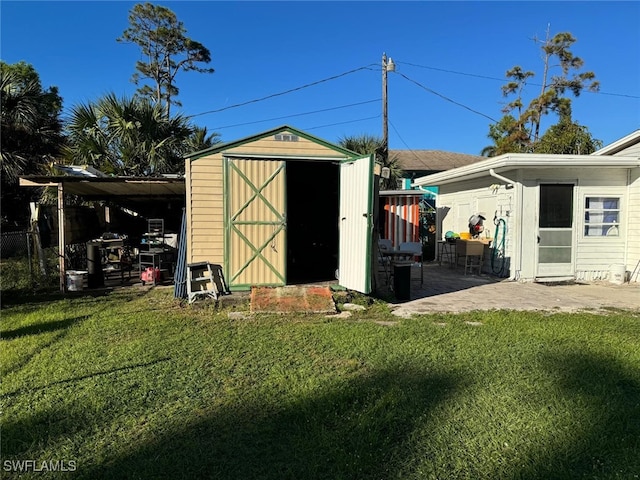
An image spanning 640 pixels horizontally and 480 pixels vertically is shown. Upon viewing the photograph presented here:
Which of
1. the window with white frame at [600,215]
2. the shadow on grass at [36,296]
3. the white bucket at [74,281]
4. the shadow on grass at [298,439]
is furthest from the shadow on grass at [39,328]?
the window with white frame at [600,215]

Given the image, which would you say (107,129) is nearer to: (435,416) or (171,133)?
(171,133)

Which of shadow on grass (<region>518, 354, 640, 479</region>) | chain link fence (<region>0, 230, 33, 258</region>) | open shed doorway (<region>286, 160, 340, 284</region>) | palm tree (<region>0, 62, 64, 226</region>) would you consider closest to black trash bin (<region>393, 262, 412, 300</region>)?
open shed doorway (<region>286, 160, 340, 284</region>)

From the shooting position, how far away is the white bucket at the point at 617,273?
30.1ft

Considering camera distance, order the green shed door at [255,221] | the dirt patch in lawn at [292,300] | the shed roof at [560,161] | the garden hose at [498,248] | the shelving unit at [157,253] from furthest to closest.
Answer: the garden hose at [498,248], the shelving unit at [157,253], the shed roof at [560,161], the green shed door at [255,221], the dirt patch in lawn at [292,300]

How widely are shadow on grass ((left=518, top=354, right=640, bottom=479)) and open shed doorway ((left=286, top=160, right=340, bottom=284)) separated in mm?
6358

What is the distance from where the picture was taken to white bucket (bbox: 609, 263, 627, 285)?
9188 mm

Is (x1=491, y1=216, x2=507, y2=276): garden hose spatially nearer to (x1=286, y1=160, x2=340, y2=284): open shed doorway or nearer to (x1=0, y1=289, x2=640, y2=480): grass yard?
(x1=286, y1=160, x2=340, y2=284): open shed doorway

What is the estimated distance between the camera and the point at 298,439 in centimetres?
273

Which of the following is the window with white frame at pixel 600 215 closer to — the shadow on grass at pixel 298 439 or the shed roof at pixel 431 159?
the shadow on grass at pixel 298 439

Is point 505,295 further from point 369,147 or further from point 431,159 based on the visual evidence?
point 431,159

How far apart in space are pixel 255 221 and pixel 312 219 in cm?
414

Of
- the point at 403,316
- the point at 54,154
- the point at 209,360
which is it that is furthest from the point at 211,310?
the point at 54,154

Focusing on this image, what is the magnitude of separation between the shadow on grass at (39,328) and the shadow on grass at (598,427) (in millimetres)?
5458

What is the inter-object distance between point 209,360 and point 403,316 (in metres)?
3.01
